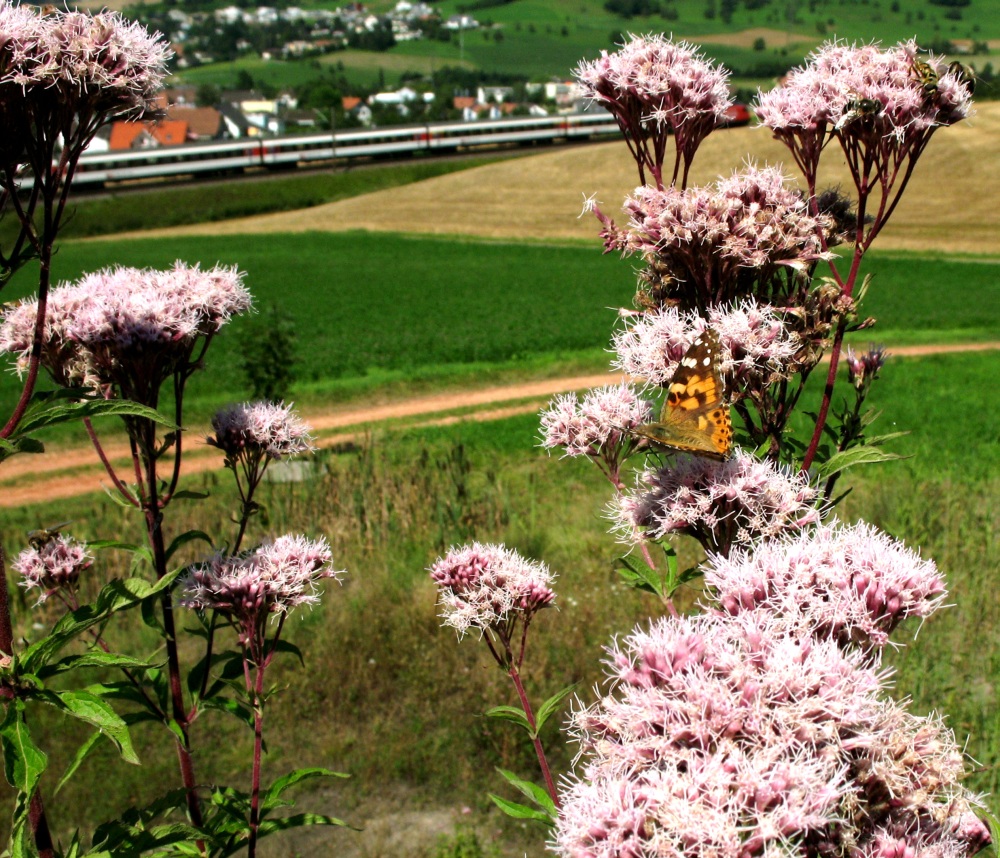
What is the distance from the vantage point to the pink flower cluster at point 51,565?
169 inches

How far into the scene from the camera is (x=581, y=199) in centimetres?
5744

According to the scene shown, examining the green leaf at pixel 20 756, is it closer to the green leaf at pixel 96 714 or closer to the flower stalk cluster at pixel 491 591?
the green leaf at pixel 96 714

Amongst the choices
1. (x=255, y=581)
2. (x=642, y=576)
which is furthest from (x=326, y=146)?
(x=642, y=576)

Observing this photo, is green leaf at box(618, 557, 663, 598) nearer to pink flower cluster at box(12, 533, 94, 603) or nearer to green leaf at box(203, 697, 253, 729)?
green leaf at box(203, 697, 253, 729)

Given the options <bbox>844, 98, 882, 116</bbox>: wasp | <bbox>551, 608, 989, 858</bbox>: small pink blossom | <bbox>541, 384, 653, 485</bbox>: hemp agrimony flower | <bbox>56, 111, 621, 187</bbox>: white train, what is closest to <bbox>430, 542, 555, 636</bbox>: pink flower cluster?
<bbox>541, 384, 653, 485</bbox>: hemp agrimony flower

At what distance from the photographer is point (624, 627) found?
9.50 meters

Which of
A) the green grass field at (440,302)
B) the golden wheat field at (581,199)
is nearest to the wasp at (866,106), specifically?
the green grass field at (440,302)

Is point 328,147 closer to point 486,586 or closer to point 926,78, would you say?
point 486,586

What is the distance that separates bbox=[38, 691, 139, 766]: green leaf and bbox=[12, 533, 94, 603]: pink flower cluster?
1583mm

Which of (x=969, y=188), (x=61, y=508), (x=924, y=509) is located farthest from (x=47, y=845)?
(x=969, y=188)

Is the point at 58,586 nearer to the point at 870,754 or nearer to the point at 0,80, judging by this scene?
the point at 0,80

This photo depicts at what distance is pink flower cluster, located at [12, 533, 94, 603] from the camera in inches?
169

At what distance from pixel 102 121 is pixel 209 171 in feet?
317

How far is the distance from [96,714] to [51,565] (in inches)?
73.8
